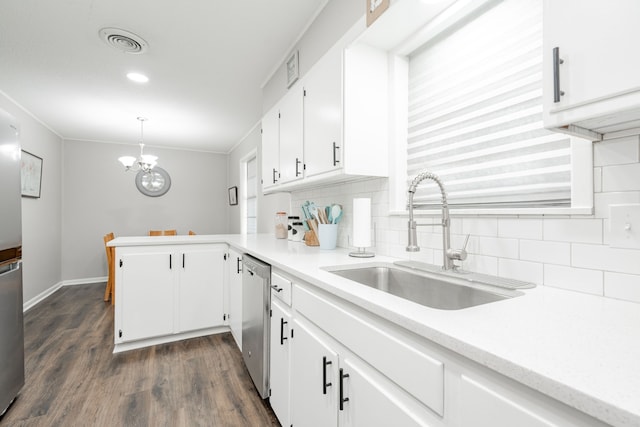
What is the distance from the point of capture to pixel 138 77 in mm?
2928

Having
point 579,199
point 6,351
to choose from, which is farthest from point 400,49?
point 6,351

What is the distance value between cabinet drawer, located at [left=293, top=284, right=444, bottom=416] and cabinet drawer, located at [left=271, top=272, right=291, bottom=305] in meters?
0.29

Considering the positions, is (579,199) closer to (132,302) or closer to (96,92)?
(132,302)

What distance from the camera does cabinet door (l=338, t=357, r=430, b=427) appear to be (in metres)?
0.74

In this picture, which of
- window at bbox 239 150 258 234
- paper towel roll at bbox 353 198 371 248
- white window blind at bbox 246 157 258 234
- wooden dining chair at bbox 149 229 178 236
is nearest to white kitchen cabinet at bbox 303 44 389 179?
paper towel roll at bbox 353 198 371 248

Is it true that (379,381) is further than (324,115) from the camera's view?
No

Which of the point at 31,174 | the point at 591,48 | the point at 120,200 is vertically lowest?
the point at 120,200

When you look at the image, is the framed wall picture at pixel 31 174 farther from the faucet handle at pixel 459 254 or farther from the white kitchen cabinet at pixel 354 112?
the faucet handle at pixel 459 254

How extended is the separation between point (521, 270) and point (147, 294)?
268 centimetres

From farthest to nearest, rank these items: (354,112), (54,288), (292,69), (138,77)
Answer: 1. (54,288)
2. (138,77)
3. (292,69)
4. (354,112)

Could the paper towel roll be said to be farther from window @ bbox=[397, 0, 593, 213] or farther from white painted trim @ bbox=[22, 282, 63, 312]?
white painted trim @ bbox=[22, 282, 63, 312]

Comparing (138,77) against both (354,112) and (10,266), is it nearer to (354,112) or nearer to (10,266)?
(10,266)

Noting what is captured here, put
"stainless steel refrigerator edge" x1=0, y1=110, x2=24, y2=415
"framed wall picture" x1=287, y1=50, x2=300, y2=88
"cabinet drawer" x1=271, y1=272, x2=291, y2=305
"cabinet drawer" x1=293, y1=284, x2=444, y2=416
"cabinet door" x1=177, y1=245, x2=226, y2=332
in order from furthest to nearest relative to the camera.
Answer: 1. "cabinet door" x1=177, y1=245, x2=226, y2=332
2. "framed wall picture" x1=287, y1=50, x2=300, y2=88
3. "stainless steel refrigerator edge" x1=0, y1=110, x2=24, y2=415
4. "cabinet drawer" x1=271, y1=272, x2=291, y2=305
5. "cabinet drawer" x1=293, y1=284, x2=444, y2=416

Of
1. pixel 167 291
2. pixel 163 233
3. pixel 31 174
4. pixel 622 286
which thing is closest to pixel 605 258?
pixel 622 286
